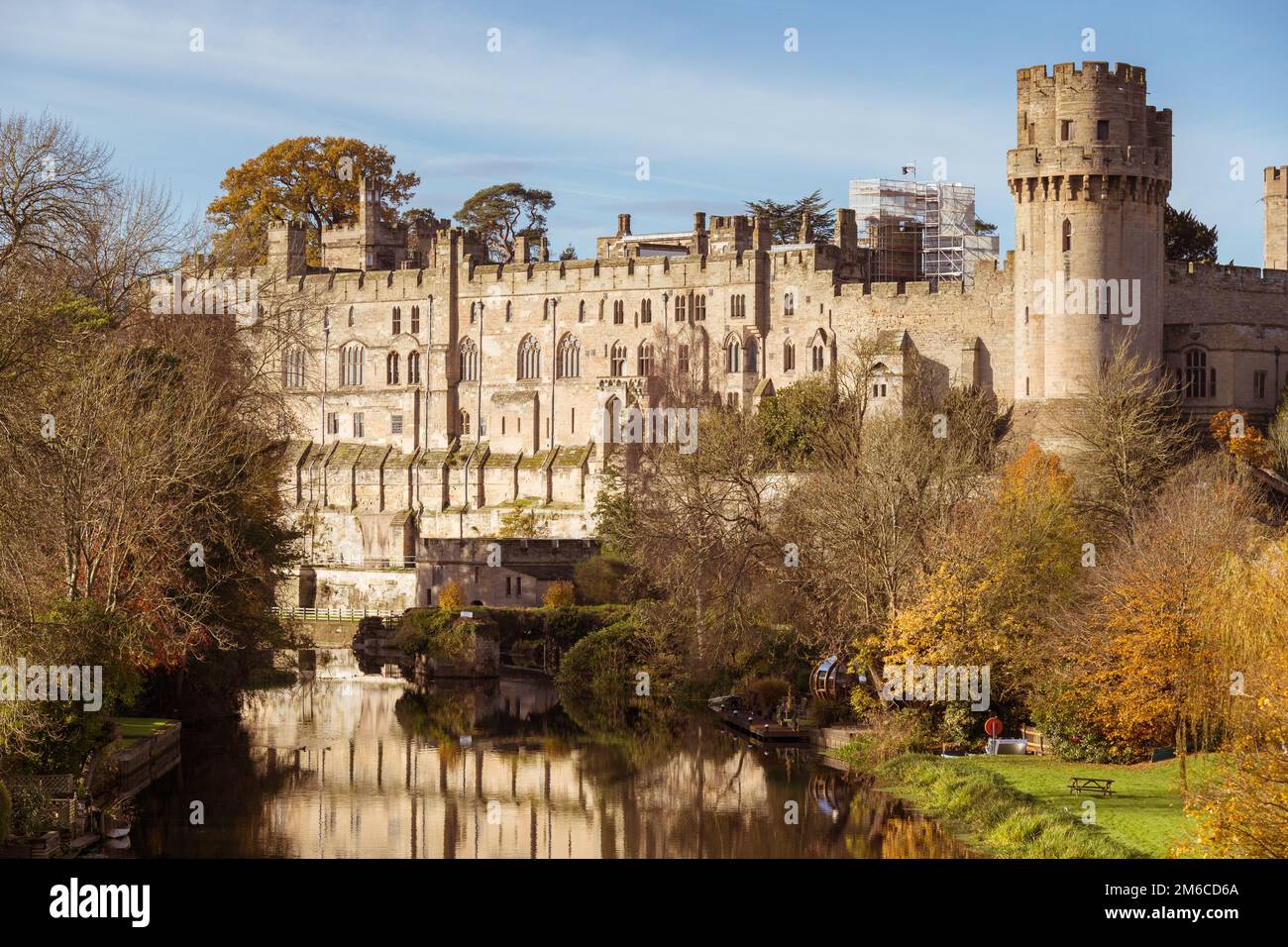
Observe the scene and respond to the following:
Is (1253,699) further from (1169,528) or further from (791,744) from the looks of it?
(791,744)

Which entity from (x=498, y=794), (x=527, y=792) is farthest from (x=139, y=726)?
(x=527, y=792)

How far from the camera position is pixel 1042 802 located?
2772 cm

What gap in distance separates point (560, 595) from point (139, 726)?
62.1ft

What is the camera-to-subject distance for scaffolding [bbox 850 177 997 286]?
70.4 m

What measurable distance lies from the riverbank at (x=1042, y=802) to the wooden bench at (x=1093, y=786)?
0.15 meters

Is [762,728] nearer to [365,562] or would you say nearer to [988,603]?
[988,603]

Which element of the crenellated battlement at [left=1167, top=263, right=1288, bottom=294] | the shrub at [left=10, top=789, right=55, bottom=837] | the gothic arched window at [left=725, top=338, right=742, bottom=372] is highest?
the crenellated battlement at [left=1167, top=263, right=1288, bottom=294]

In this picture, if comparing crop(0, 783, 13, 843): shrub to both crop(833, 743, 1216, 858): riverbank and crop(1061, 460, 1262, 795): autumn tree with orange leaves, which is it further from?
crop(1061, 460, 1262, 795): autumn tree with orange leaves

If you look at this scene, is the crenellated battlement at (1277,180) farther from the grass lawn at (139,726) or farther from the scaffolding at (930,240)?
the grass lawn at (139,726)

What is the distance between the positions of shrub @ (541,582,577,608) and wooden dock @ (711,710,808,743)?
12.8 metres

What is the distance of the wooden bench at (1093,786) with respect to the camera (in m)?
28.1

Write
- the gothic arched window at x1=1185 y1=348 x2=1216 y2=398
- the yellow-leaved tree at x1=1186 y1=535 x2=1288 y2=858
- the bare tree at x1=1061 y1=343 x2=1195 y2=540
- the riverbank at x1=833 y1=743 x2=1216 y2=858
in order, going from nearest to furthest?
1. the yellow-leaved tree at x1=1186 y1=535 x2=1288 y2=858
2. the riverbank at x1=833 y1=743 x2=1216 y2=858
3. the bare tree at x1=1061 y1=343 x2=1195 y2=540
4. the gothic arched window at x1=1185 y1=348 x2=1216 y2=398

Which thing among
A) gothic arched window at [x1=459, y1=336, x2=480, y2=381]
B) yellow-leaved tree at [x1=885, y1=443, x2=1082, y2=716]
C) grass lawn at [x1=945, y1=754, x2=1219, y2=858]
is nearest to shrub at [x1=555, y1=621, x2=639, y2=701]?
yellow-leaved tree at [x1=885, y1=443, x2=1082, y2=716]
